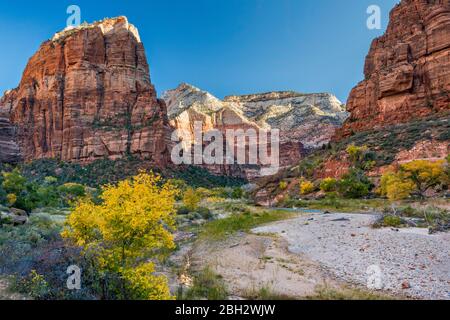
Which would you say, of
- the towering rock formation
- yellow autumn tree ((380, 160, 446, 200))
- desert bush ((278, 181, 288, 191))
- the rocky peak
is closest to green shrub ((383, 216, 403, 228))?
yellow autumn tree ((380, 160, 446, 200))

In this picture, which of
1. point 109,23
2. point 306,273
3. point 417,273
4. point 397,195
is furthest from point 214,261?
point 109,23

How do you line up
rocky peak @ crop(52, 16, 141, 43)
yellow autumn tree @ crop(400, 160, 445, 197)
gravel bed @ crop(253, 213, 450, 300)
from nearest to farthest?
gravel bed @ crop(253, 213, 450, 300)
yellow autumn tree @ crop(400, 160, 445, 197)
rocky peak @ crop(52, 16, 141, 43)

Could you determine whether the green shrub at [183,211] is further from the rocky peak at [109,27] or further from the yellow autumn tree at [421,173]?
the rocky peak at [109,27]

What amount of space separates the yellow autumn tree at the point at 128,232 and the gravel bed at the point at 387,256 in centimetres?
620

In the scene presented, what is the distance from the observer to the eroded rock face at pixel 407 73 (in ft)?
179

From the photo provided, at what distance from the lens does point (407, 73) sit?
58.1 metres

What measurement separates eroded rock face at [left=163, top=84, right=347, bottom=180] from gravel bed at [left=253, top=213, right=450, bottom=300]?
102541mm

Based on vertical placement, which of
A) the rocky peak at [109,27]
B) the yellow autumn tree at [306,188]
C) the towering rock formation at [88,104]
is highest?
the rocky peak at [109,27]

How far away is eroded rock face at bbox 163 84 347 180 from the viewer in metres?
130

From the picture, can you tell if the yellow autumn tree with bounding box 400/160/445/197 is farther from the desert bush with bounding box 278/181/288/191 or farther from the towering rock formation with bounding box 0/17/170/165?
the towering rock formation with bounding box 0/17/170/165

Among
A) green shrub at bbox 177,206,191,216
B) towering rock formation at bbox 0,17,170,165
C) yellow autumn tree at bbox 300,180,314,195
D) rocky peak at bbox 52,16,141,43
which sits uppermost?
rocky peak at bbox 52,16,141,43

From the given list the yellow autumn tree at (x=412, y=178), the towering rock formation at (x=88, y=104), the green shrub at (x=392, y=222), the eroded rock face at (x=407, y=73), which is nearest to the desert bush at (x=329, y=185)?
the yellow autumn tree at (x=412, y=178)

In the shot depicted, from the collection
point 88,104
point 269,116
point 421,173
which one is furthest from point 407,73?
point 269,116

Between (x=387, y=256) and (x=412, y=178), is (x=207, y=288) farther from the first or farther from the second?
(x=412, y=178)
